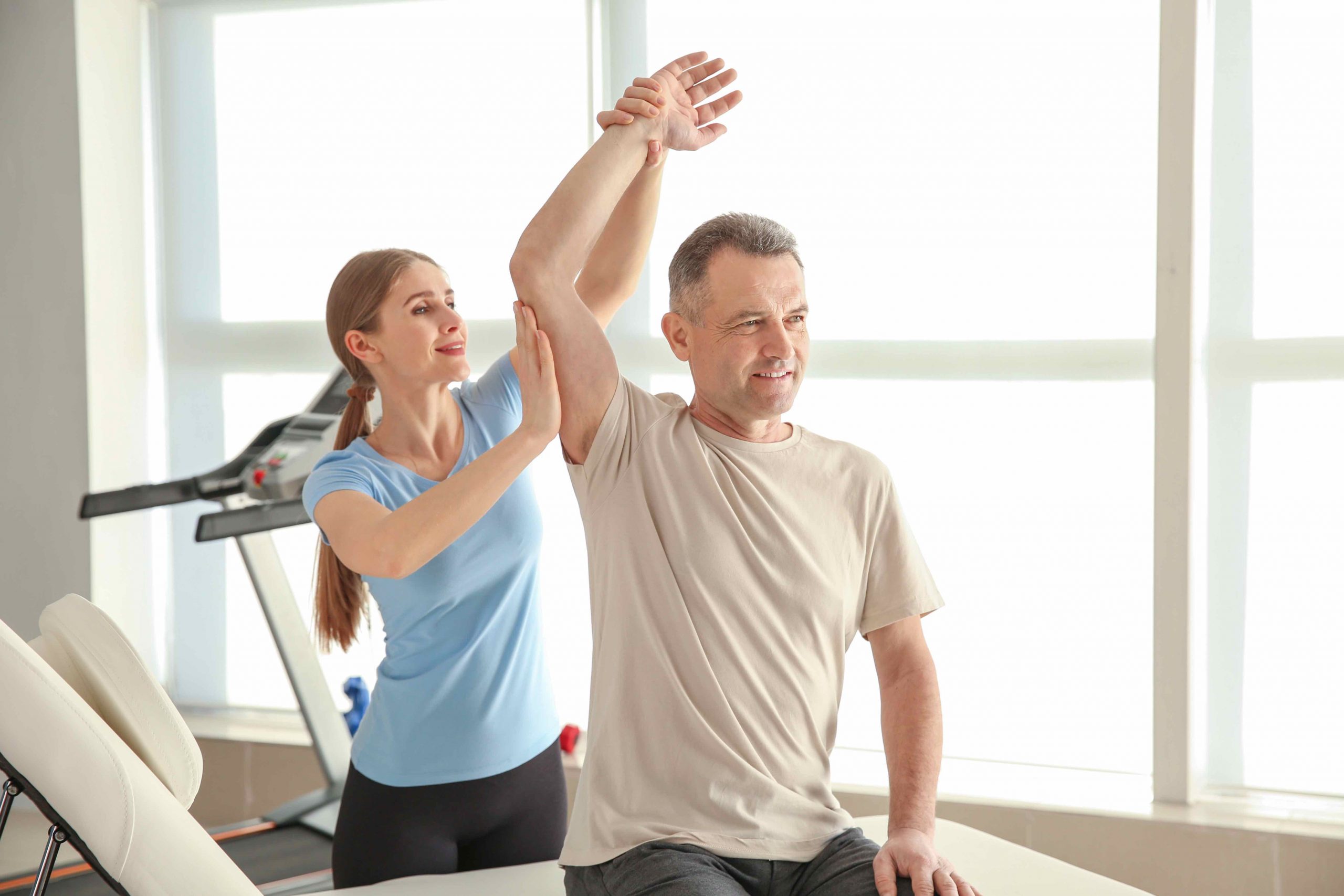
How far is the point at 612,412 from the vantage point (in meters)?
1.55

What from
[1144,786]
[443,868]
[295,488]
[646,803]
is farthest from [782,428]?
[1144,786]

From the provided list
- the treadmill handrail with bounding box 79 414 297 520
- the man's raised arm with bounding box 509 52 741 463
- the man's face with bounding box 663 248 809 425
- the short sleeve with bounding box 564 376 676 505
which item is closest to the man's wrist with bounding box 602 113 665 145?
the man's raised arm with bounding box 509 52 741 463

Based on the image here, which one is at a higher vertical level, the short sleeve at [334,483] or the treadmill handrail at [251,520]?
the short sleeve at [334,483]

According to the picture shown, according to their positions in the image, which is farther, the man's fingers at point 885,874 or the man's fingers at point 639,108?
the man's fingers at point 639,108

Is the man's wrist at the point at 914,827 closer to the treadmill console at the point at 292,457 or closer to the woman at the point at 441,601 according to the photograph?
the woman at the point at 441,601

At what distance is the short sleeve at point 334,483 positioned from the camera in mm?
1741

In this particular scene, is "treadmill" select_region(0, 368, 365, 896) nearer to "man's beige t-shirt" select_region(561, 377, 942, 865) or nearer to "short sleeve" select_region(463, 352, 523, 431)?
"short sleeve" select_region(463, 352, 523, 431)

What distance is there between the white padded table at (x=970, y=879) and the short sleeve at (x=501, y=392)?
2.45ft

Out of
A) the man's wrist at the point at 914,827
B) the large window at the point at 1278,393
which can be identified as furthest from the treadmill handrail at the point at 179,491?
the large window at the point at 1278,393

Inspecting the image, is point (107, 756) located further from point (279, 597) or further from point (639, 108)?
point (279, 597)

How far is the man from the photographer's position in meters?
1.45

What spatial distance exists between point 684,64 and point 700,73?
1.2 inches

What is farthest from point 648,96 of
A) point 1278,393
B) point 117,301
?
point 117,301

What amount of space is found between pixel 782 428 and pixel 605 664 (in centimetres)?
43
